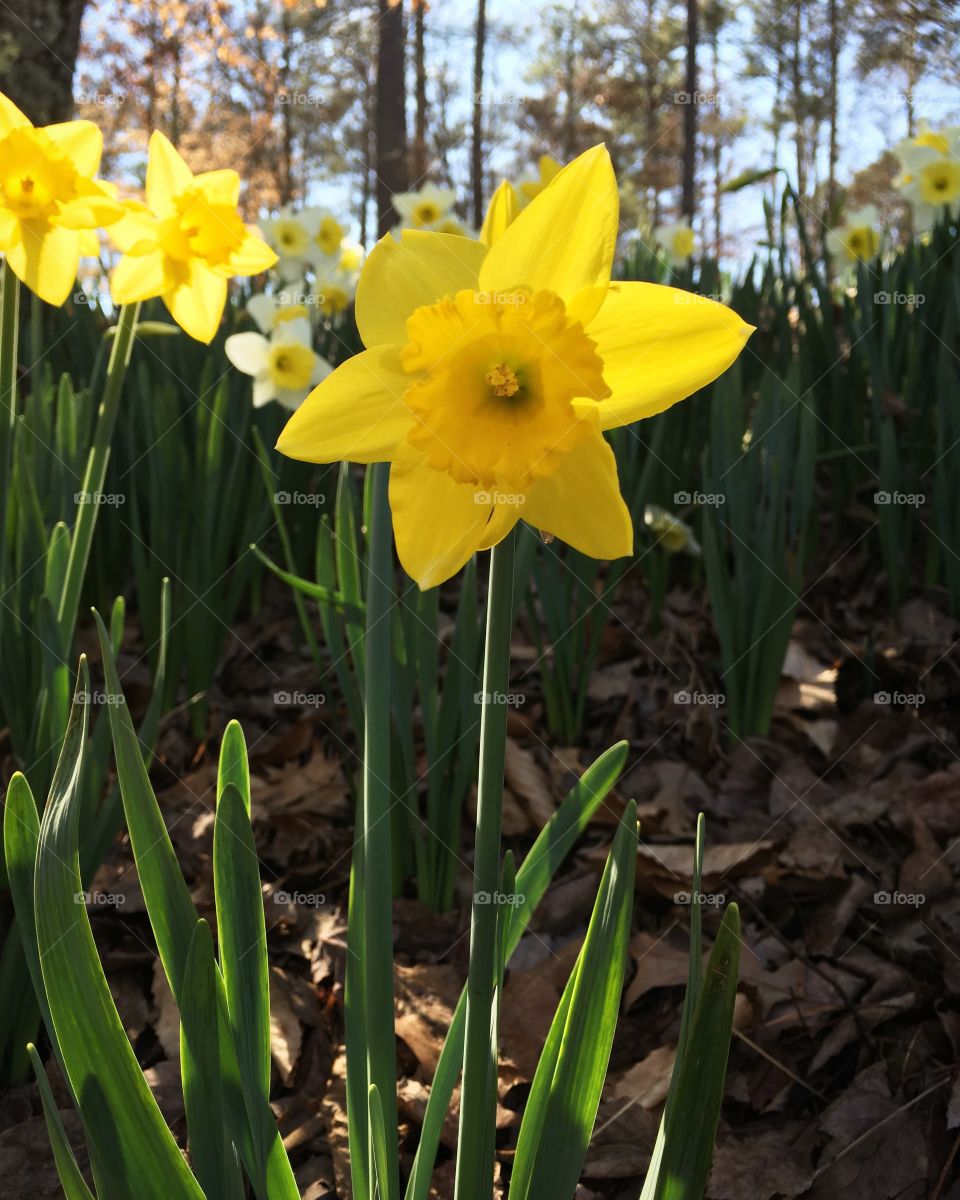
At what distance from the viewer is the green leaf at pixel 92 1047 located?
67cm

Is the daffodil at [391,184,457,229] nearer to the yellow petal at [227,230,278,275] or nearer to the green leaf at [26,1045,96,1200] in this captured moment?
the yellow petal at [227,230,278,275]

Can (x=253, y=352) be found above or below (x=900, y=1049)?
above

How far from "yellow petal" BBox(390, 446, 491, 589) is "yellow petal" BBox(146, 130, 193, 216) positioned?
797 mm

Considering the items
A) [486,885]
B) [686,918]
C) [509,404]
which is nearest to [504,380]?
[509,404]

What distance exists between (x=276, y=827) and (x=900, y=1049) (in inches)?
41.2

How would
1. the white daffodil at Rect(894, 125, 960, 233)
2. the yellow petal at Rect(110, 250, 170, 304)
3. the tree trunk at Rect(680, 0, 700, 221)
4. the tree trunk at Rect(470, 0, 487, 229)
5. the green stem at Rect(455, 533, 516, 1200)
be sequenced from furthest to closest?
the tree trunk at Rect(470, 0, 487, 229)
the tree trunk at Rect(680, 0, 700, 221)
the white daffodil at Rect(894, 125, 960, 233)
the yellow petal at Rect(110, 250, 170, 304)
the green stem at Rect(455, 533, 516, 1200)

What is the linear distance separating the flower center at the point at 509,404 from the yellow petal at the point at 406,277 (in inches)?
0.7

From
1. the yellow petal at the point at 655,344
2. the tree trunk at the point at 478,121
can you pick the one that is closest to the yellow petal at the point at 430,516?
the yellow petal at the point at 655,344

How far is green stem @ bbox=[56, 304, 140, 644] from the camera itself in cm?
121

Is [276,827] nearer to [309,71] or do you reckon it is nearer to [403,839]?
[403,839]

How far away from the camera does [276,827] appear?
5.75 feet

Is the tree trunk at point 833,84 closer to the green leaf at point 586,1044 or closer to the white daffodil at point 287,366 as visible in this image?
the white daffodil at point 287,366

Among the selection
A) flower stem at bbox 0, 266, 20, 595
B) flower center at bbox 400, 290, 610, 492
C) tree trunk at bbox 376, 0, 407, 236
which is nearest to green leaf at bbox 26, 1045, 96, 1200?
flower center at bbox 400, 290, 610, 492

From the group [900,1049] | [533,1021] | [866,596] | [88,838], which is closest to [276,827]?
[88,838]
